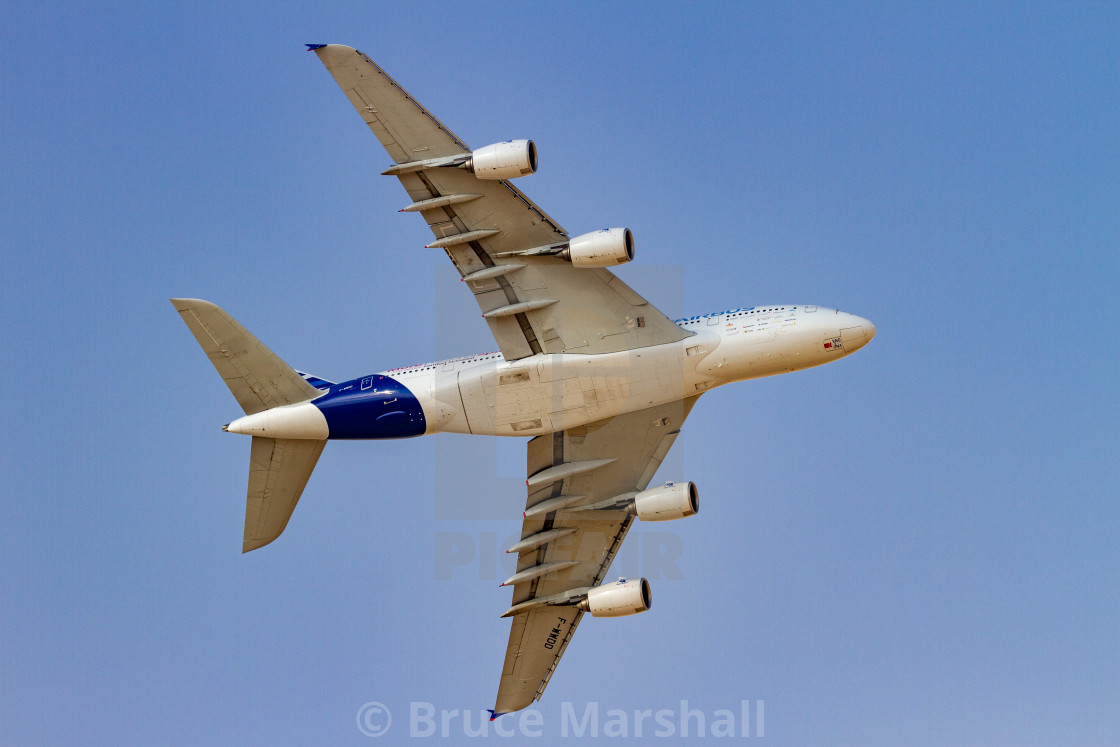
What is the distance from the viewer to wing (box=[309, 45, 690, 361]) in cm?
4150

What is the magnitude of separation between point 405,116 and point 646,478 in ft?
59.4

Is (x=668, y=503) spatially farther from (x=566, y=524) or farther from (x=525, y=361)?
(x=525, y=361)

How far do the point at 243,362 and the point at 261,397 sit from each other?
1552mm

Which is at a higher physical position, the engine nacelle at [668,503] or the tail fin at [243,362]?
the tail fin at [243,362]

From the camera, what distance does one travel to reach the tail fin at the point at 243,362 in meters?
45.0

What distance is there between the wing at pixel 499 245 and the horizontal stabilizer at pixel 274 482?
30.1 feet

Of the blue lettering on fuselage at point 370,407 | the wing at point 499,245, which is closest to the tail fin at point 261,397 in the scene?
the blue lettering on fuselage at point 370,407

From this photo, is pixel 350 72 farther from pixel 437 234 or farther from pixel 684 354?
pixel 684 354

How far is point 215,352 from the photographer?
4541 centimetres

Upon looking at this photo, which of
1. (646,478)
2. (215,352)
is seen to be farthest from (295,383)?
(646,478)

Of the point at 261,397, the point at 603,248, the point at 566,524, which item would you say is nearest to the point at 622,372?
the point at 603,248


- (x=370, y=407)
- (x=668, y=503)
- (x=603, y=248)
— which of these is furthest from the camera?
(x=668, y=503)

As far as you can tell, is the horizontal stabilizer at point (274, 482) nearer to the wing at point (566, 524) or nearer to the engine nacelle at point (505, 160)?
the wing at point (566, 524)

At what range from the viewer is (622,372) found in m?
45.8
